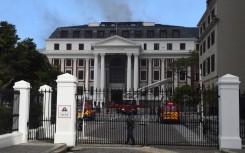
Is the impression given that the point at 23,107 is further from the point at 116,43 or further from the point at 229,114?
the point at 116,43

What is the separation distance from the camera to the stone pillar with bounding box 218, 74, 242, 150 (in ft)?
57.0

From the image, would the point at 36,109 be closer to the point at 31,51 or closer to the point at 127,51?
the point at 31,51

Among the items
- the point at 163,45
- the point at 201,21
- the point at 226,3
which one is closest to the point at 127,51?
the point at 163,45

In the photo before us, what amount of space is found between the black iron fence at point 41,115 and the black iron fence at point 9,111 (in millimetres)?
1142

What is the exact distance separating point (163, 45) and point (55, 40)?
2849cm

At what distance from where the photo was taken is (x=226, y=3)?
4959 cm

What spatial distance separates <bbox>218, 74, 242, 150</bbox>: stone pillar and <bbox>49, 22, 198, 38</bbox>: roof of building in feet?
297

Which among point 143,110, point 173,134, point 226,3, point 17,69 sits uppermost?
point 226,3

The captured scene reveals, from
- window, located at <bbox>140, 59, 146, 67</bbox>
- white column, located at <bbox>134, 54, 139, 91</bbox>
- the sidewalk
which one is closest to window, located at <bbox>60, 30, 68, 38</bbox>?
white column, located at <bbox>134, 54, 139, 91</bbox>

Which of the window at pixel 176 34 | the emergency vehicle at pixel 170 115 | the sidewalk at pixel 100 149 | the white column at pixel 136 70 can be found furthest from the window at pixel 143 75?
the sidewalk at pixel 100 149

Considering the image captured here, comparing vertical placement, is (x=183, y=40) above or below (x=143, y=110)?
above

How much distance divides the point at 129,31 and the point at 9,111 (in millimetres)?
93859

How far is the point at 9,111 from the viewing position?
17625 millimetres

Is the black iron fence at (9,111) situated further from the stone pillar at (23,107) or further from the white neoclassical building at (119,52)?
the white neoclassical building at (119,52)
